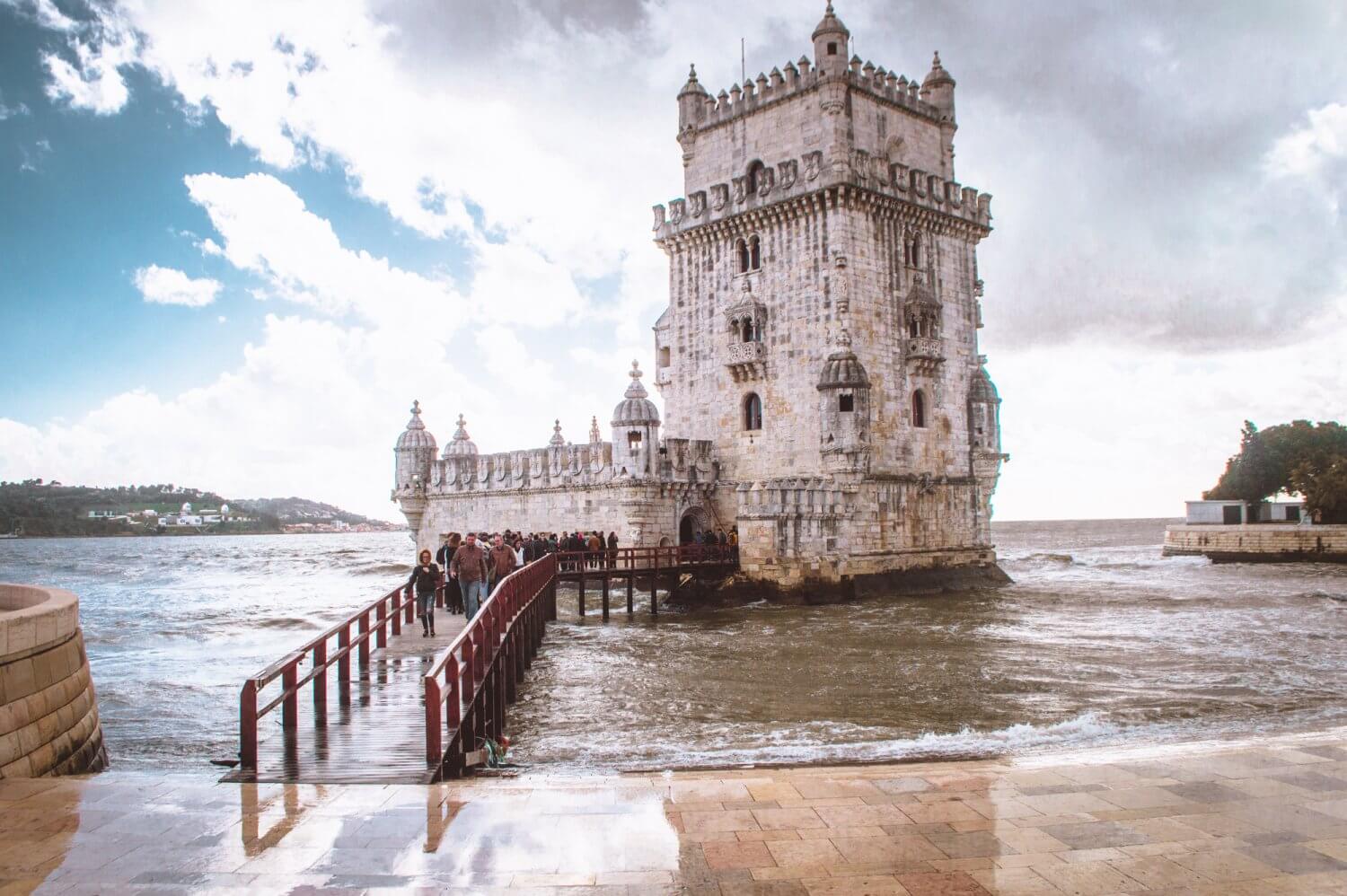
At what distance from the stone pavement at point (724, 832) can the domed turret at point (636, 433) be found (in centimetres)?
2400

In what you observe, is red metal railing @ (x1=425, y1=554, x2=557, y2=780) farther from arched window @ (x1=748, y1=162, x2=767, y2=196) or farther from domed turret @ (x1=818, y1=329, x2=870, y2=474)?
arched window @ (x1=748, y1=162, x2=767, y2=196)

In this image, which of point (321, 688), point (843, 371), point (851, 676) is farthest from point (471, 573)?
point (843, 371)

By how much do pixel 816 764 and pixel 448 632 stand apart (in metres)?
7.89

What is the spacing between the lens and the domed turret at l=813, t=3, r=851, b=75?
31.2 meters

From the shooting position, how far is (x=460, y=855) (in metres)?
6.32

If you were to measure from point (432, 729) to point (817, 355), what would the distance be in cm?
Result: 2357

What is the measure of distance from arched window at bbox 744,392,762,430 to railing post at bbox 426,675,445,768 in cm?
2433

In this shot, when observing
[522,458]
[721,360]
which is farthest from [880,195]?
[522,458]

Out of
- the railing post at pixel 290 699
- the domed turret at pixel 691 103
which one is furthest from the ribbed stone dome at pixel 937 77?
the railing post at pixel 290 699

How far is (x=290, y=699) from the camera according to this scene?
959 cm

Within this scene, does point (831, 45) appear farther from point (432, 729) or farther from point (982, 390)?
point (432, 729)

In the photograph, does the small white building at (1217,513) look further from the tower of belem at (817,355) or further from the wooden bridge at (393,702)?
the wooden bridge at (393,702)

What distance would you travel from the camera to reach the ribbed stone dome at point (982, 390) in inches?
1359

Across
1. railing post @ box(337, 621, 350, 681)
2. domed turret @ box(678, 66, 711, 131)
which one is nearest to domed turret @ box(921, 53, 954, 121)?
domed turret @ box(678, 66, 711, 131)
